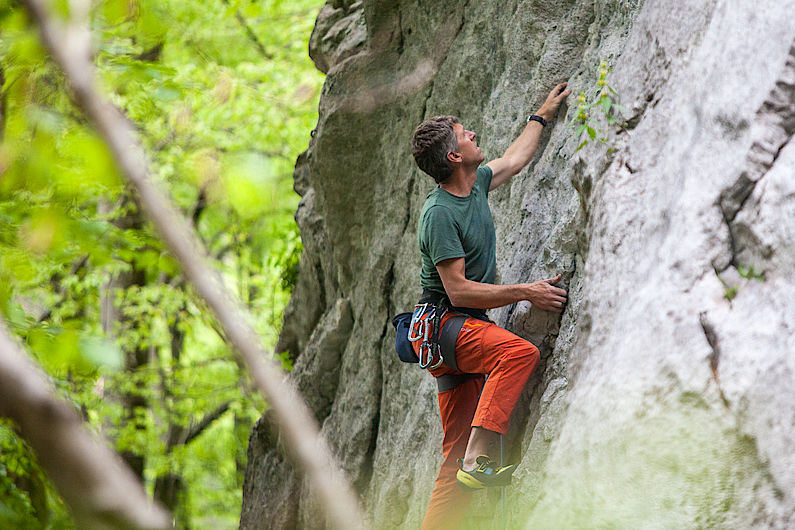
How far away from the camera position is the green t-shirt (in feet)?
12.6

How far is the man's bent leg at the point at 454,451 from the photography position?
413 centimetres

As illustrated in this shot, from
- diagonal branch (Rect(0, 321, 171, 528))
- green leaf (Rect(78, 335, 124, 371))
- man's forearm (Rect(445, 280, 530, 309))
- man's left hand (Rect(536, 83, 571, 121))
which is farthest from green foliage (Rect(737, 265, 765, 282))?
diagonal branch (Rect(0, 321, 171, 528))

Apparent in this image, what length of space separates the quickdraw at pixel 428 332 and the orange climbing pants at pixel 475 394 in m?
0.06

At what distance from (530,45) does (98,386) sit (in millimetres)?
10393

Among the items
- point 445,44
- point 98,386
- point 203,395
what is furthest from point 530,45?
point 98,386

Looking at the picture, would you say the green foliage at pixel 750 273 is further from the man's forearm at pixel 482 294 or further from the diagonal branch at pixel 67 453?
the diagonal branch at pixel 67 453

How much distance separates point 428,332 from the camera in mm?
4012

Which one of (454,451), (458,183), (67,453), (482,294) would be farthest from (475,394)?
(67,453)

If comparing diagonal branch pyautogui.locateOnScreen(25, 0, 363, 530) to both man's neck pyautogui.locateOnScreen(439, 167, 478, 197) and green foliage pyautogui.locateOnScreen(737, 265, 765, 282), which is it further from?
man's neck pyautogui.locateOnScreen(439, 167, 478, 197)

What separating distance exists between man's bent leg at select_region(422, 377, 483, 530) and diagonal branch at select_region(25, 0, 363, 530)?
3.33m

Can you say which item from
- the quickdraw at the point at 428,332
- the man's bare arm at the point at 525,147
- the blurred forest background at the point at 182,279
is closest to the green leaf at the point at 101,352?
the quickdraw at the point at 428,332

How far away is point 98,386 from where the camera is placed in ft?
41.2

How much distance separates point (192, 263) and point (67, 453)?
0.33 meters

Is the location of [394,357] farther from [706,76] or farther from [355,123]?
[706,76]
